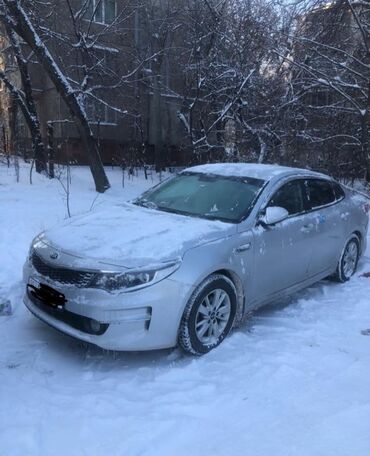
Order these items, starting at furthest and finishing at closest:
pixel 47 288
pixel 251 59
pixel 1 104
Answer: pixel 1 104, pixel 251 59, pixel 47 288

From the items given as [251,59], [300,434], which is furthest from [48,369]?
[251,59]

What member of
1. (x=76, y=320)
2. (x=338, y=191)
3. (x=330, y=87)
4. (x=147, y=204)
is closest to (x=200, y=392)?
(x=76, y=320)

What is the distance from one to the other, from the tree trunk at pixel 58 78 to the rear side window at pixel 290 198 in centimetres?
725

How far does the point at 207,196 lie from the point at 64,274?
1.80m

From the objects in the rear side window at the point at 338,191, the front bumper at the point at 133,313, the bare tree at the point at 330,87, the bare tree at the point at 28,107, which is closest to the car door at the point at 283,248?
the rear side window at the point at 338,191

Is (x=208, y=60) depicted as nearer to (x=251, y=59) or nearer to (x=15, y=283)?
(x=251, y=59)

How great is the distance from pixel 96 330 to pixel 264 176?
2.47 meters

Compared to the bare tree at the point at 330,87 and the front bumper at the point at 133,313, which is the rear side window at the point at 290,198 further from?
the bare tree at the point at 330,87

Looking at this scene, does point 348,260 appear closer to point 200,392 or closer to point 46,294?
point 200,392

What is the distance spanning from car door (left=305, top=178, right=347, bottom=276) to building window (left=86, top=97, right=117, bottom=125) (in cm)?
1315

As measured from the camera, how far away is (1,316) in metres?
4.68

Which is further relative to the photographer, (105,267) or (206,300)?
(206,300)

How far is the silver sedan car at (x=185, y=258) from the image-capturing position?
3.70 meters

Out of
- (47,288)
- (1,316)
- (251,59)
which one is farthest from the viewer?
(251,59)
